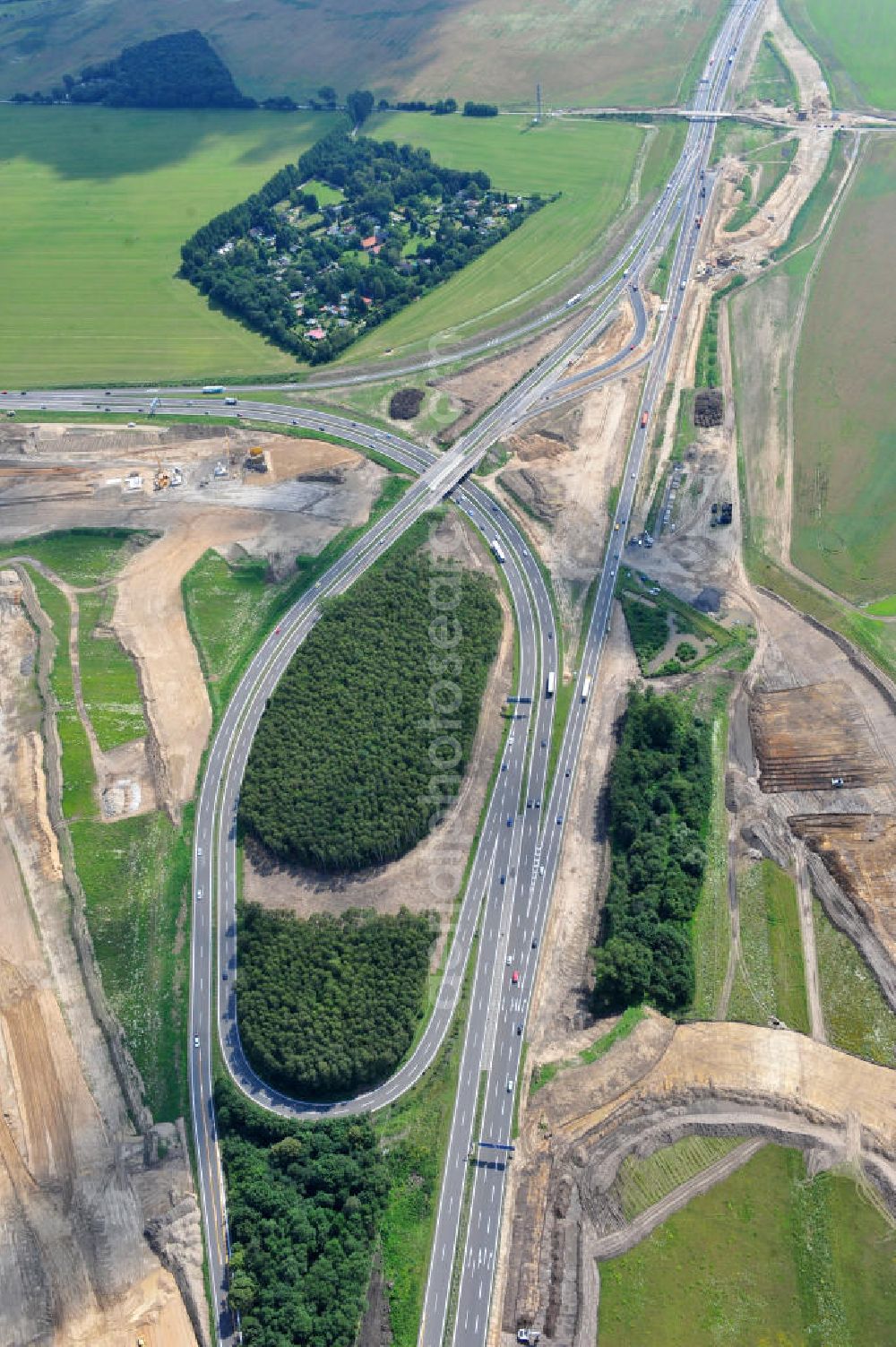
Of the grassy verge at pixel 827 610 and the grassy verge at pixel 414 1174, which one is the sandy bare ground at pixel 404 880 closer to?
the grassy verge at pixel 414 1174

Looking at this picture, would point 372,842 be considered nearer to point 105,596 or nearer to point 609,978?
point 609,978

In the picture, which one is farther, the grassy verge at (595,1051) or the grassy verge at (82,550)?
the grassy verge at (82,550)

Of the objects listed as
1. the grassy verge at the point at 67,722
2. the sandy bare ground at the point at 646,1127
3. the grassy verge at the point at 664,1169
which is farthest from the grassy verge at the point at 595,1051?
the grassy verge at the point at 67,722

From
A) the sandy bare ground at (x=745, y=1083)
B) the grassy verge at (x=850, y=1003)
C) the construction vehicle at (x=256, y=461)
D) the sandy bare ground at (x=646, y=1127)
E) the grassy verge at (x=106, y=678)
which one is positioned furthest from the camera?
the construction vehicle at (x=256, y=461)

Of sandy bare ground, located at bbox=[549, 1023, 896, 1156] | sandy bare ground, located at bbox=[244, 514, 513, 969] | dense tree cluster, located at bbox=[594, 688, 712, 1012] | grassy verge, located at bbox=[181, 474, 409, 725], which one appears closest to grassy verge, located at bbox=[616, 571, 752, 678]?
dense tree cluster, located at bbox=[594, 688, 712, 1012]

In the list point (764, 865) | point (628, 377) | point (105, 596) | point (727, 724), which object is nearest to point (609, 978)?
point (764, 865)

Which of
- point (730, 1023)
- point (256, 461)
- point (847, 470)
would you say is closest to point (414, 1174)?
point (730, 1023)

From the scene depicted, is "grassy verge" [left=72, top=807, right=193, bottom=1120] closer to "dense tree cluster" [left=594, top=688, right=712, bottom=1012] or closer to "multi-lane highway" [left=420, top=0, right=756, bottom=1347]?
"multi-lane highway" [left=420, top=0, right=756, bottom=1347]
